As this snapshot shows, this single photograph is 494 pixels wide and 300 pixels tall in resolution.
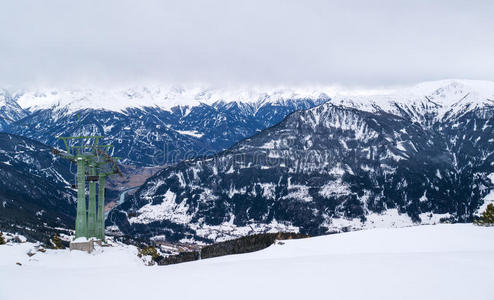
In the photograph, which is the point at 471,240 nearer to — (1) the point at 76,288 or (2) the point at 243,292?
(2) the point at 243,292

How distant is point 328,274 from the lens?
25750 millimetres

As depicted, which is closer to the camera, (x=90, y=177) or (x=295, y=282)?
(x=295, y=282)

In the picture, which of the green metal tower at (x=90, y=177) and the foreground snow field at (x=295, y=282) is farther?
the green metal tower at (x=90, y=177)

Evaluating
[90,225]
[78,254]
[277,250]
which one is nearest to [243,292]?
[277,250]

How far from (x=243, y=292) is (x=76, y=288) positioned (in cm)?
1018

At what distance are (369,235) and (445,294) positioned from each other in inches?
1602

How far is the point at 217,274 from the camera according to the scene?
1090 inches

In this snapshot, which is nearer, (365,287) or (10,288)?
(365,287)

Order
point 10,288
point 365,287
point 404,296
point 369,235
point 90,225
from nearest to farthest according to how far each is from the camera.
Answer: point 404,296 < point 365,287 < point 10,288 < point 369,235 < point 90,225

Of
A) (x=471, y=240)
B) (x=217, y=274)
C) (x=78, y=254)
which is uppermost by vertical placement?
(x=217, y=274)

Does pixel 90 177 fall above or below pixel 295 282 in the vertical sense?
above

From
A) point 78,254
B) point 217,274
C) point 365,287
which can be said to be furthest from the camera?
point 78,254

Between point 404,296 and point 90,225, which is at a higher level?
point 404,296

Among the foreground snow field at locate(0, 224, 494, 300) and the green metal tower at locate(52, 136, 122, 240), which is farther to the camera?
the green metal tower at locate(52, 136, 122, 240)
